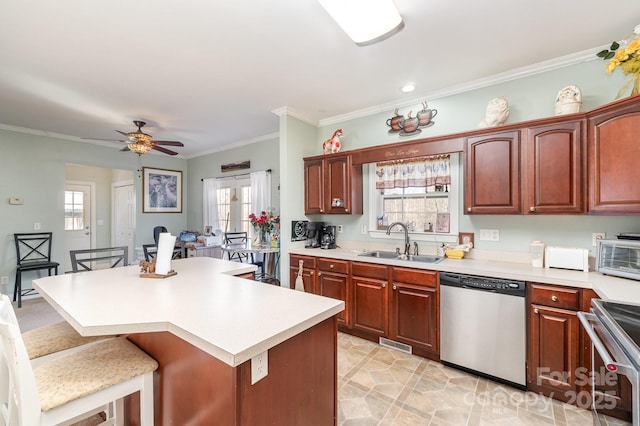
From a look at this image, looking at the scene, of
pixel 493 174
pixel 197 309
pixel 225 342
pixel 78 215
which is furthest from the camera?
pixel 78 215

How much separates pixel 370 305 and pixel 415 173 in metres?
1.56

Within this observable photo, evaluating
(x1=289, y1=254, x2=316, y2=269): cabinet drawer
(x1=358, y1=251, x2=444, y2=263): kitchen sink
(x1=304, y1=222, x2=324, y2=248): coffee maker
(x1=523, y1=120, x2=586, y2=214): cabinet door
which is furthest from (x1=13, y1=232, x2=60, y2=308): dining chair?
(x1=523, y1=120, x2=586, y2=214): cabinet door

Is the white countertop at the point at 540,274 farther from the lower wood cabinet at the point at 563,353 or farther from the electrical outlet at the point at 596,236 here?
the electrical outlet at the point at 596,236

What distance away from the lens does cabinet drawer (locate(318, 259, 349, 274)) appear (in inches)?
121

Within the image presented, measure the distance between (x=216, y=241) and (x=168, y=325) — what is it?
4.62 m

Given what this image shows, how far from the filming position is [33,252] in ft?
14.6

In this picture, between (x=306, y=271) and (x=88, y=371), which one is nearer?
(x=88, y=371)

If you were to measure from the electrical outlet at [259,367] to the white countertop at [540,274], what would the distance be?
6.12 feet

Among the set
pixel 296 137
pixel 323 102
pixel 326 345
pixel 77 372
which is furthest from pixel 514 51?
pixel 77 372

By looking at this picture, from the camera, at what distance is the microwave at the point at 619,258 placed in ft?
6.24

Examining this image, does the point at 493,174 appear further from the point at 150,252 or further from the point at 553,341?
the point at 150,252

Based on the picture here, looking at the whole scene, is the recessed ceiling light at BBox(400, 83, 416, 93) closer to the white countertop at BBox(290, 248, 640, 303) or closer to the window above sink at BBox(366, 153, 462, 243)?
the window above sink at BBox(366, 153, 462, 243)

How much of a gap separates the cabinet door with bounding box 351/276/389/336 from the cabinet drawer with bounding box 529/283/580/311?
1.20 meters

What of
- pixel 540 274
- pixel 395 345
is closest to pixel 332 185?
pixel 395 345
